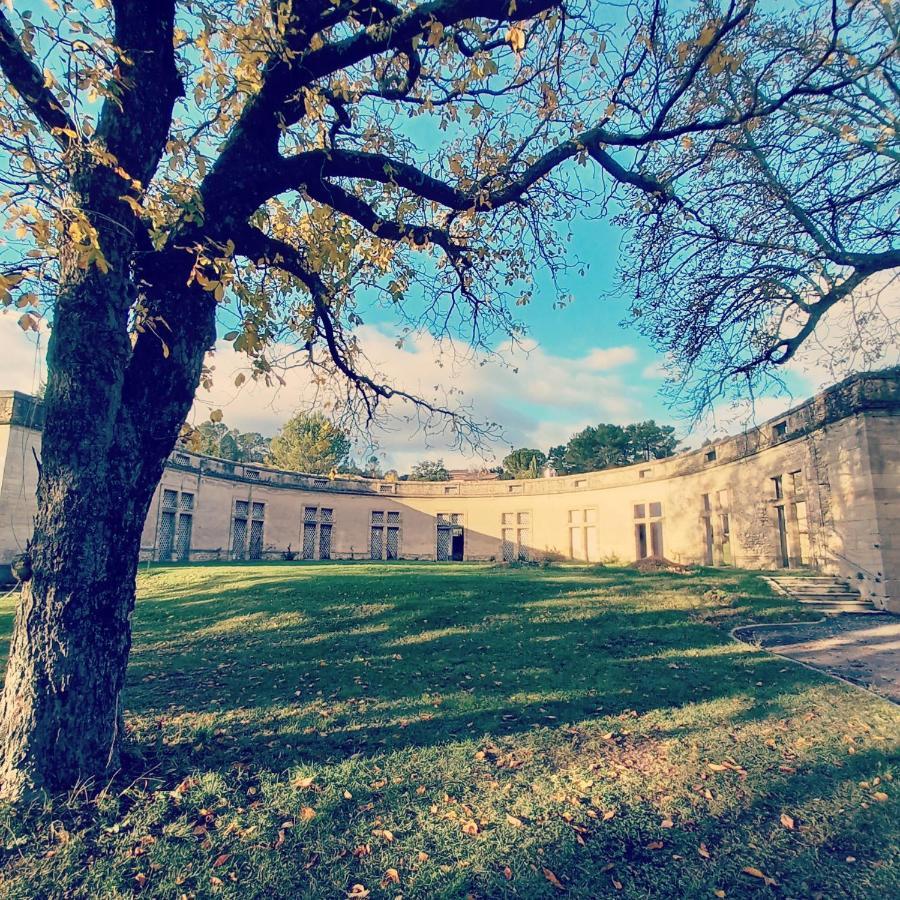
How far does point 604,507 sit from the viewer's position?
32.9 m

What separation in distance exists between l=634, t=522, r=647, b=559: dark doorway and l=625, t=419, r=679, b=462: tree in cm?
1725

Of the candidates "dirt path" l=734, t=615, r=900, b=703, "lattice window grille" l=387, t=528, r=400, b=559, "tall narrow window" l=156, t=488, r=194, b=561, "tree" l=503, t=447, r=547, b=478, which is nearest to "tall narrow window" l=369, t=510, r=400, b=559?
"lattice window grille" l=387, t=528, r=400, b=559

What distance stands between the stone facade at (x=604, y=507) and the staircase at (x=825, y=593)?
1.16 feet

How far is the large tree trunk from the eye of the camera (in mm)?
3910

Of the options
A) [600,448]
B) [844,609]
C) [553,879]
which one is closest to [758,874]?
[553,879]

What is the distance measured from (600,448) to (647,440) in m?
4.11

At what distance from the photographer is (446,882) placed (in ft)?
10.9

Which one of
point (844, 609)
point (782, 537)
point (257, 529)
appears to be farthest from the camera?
point (257, 529)

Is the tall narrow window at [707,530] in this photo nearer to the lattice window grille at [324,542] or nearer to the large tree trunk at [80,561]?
the lattice window grille at [324,542]

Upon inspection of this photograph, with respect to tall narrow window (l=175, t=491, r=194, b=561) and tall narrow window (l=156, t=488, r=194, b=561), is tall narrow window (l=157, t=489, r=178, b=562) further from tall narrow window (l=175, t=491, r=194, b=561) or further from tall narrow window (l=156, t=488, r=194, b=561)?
tall narrow window (l=175, t=491, r=194, b=561)

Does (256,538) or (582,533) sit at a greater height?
(582,533)

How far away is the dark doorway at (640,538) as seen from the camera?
30406 millimetres

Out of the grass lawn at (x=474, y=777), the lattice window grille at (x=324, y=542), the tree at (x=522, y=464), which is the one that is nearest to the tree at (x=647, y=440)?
the tree at (x=522, y=464)

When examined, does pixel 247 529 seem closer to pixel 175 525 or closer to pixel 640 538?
pixel 175 525
